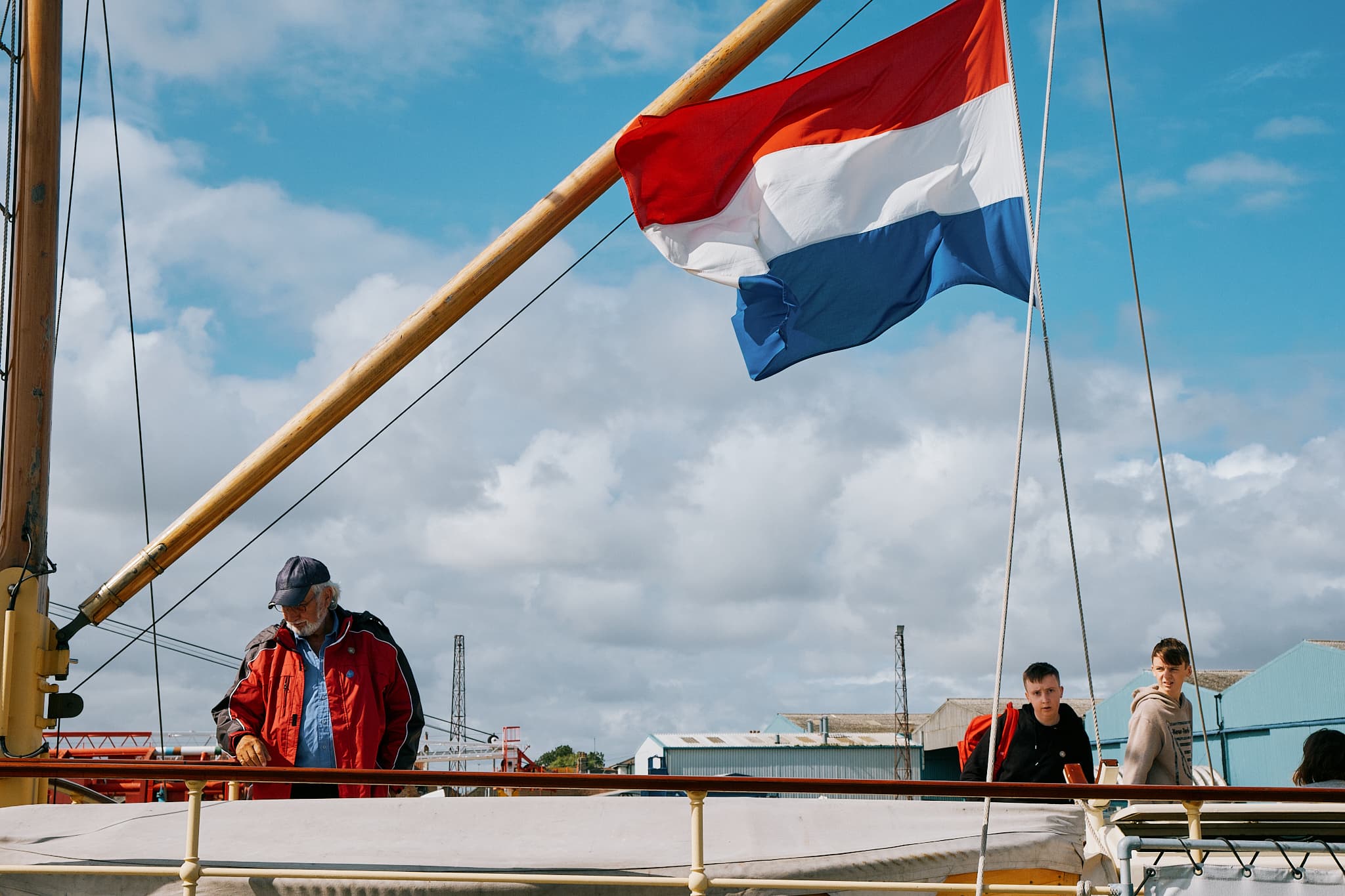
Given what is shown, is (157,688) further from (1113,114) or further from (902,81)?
(1113,114)

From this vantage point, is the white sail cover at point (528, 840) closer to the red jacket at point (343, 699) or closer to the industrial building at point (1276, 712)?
the red jacket at point (343, 699)

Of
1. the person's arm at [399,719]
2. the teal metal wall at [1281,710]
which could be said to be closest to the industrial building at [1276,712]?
the teal metal wall at [1281,710]

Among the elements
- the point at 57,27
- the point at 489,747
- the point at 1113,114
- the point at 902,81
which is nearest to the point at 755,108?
the point at 902,81

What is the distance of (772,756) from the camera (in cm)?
5231

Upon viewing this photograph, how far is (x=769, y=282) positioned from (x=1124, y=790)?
405 centimetres

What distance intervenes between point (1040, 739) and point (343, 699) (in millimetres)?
3533

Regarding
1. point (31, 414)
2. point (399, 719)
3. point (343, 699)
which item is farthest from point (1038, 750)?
point (31, 414)

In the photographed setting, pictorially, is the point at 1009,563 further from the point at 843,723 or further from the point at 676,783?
the point at 843,723

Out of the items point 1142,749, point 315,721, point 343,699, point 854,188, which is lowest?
point 1142,749

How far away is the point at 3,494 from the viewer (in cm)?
739

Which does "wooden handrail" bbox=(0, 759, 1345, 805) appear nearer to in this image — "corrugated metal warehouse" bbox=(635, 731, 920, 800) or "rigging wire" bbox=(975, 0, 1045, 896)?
"rigging wire" bbox=(975, 0, 1045, 896)

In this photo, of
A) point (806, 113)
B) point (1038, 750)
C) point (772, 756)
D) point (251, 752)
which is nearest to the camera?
point (251, 752)

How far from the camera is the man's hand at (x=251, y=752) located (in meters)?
5.87

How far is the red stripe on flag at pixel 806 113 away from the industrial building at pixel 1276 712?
76.5 feet
